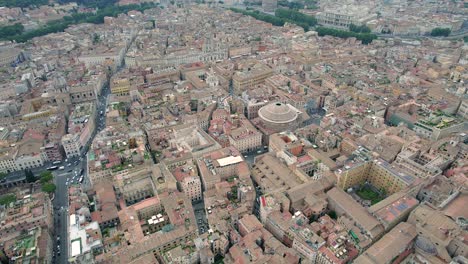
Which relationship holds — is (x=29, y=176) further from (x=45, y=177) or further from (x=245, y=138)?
(x=245, y=138)

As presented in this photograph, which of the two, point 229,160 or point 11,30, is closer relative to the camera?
point 229,160

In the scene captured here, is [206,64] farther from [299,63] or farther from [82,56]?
[82,56]

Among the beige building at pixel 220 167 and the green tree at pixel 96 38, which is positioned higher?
the green tree at pixel 96 38

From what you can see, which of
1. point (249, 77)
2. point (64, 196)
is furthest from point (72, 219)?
point (249, 77)

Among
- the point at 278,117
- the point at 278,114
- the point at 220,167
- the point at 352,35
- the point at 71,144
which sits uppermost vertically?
the point at 352,35

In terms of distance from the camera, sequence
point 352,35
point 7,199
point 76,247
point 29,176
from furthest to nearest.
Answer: point 352,35 → point 29,176 → point 7,199 → point 76,247

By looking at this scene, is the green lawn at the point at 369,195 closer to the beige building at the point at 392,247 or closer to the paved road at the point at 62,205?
the beige building at the point at 392,247

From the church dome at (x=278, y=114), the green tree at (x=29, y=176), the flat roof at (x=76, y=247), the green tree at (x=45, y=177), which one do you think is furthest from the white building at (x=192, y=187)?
the green tree at (x=29, y=176)
